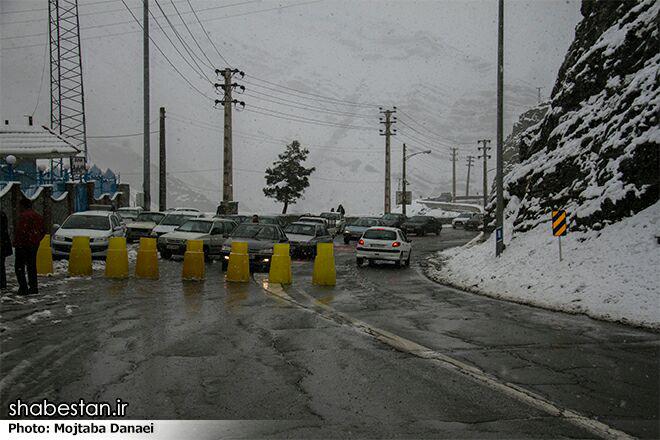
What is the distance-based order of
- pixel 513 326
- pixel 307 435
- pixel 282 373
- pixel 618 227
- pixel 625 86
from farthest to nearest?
pixel 625 86 → pixel 618 227 → pixel 513 326 → pixel 282 373 → pixel 307 435

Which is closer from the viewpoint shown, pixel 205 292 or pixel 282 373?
pixel 282 373

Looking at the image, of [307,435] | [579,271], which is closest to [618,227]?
[579,271]

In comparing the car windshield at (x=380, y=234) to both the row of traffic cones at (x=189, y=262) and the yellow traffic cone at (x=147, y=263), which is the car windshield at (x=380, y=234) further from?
the yellow traffic cone at (x=147, y=263)

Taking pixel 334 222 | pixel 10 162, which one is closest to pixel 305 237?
pixel 10 162

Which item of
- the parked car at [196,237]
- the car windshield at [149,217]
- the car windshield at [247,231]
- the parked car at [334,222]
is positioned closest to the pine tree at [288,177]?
the parked car at [334,222]

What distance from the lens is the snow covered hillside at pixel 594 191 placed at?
12.5 meters

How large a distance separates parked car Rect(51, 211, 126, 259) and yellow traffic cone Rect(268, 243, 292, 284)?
7245mm

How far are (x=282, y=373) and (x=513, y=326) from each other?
16.1 feet

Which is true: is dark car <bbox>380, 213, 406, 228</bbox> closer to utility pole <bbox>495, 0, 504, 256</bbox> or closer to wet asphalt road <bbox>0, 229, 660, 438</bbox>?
utility pole <bbox>495, 0, 504, 256</bbox>

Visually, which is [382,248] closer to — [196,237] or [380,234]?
[380,234]

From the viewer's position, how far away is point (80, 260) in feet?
51.5

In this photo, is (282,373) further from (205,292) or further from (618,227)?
(618,227)

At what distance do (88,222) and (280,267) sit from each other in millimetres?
9024

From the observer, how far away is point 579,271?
44.8ft
